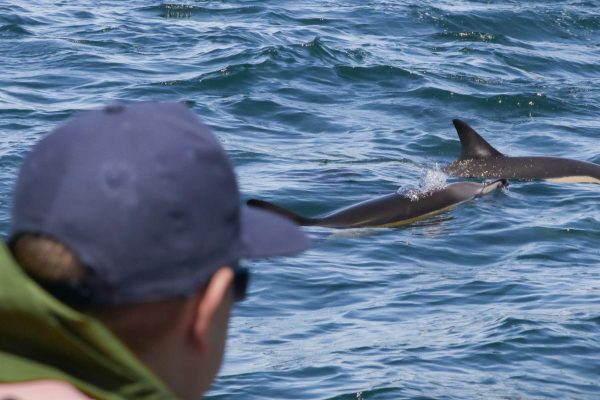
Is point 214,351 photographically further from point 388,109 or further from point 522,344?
point 388,109

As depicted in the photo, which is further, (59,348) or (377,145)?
(377,145)

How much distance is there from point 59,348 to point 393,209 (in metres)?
8.46

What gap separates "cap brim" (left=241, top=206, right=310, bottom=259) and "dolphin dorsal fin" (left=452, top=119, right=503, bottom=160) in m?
9.71

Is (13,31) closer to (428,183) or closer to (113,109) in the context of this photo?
(428,183)

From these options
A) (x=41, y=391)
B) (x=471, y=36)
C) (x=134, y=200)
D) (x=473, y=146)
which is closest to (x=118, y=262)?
(x=134, y=200)

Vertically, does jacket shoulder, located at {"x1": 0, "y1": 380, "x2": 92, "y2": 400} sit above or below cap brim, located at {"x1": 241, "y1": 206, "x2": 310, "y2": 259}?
below

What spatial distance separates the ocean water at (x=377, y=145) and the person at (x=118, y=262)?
4.63 metres

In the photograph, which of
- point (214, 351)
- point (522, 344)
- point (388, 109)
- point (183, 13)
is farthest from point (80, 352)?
point (183, 13)

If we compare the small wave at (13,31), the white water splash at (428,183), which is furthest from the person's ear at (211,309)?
the small wave at (13,31)

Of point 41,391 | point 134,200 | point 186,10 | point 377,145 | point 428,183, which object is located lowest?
point 377,145

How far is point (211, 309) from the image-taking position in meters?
1.87

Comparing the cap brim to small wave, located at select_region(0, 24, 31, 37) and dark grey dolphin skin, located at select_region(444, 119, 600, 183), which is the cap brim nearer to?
dark grey dolphin skin, located at select_region(444, 119, 600, 183)

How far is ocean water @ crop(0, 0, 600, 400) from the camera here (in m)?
7.05

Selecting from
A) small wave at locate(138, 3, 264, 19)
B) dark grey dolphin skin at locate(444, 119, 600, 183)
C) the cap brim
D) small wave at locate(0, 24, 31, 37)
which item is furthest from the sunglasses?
small wave at locate(138, 3, 264, 19)
